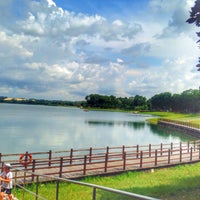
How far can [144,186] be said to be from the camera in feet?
50.3

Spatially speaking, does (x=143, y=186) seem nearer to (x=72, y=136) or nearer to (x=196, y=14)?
(x=196, y=14)

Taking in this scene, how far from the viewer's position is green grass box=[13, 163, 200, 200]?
13555mm

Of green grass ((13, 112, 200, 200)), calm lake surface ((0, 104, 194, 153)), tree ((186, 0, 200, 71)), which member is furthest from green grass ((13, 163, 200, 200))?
calm lake surface ((0, 104, 194, 153))

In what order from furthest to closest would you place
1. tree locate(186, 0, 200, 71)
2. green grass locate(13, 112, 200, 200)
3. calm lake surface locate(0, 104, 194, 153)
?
calm lake surface locate(0, 104, 194, 153) < tree locate(186, 0, 200, 71) < green grass locate(13, 112, 200, 200)

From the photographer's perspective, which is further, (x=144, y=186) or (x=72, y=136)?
(x=72, y=136)

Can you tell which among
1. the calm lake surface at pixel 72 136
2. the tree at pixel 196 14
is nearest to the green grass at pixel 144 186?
the tree at pixel 196 14

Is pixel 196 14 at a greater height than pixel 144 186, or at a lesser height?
greater

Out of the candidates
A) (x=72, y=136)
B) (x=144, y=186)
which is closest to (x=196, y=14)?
(x=144, y=186)

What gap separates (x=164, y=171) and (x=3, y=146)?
25.2 metres

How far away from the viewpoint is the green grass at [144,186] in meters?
13.6

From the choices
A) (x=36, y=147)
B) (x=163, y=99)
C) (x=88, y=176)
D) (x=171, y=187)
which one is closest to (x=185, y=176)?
(x=171, y=187)

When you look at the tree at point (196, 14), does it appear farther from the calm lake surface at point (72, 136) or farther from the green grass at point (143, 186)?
the calm lake surface at point (72, 136)

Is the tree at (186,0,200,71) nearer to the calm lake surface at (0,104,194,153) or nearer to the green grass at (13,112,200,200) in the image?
the green grass at (13,112,200,200)

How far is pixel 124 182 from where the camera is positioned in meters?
16.8
